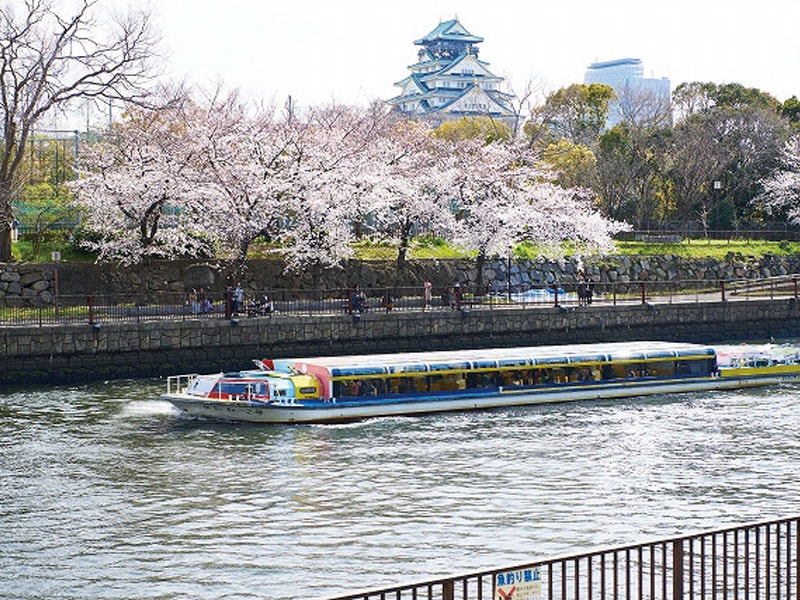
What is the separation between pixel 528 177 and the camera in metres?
65.5

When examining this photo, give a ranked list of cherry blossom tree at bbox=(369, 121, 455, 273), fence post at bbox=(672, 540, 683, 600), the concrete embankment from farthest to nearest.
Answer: cherry blossom tree at bbox=(369, 121, 455, 273), the concrete embankment, fence post at bbox=(672, 540, 683, 600)

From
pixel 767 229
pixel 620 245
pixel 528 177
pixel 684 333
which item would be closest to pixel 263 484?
pixel 684 333

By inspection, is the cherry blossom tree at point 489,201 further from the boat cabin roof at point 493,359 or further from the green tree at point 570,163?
the boat cabin roof at point 493,359

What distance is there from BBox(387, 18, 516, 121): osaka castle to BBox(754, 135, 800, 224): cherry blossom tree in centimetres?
4735

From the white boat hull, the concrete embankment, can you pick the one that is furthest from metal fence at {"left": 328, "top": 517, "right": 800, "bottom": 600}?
the concrete embankment

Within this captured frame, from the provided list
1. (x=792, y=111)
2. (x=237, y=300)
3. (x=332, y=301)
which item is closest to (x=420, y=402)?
(x=237, y=300)

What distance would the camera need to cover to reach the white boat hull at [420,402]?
33.7m

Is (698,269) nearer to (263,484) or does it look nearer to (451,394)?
(451,394)

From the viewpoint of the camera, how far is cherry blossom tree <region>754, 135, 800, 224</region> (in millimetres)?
80375

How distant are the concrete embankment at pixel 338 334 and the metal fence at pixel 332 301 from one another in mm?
795

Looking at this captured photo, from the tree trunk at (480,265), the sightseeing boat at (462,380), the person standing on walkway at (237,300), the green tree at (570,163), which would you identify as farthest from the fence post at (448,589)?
the green tree at (570,163)

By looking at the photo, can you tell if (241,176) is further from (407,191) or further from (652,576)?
(652,576)

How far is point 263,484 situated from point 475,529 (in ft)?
20.1

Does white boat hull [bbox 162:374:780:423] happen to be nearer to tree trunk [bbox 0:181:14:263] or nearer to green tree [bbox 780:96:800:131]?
tree trunk [bbox 0:181:14:263]
